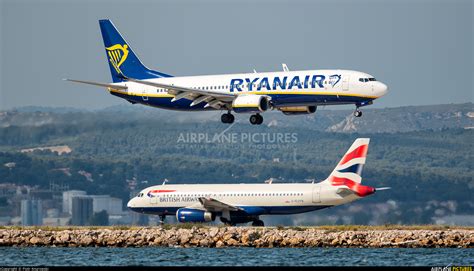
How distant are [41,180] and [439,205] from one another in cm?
4509

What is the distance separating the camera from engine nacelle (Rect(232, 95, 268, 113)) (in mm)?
83812

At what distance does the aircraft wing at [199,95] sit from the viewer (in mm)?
86625

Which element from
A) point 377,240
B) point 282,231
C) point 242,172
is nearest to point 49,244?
point 282,231

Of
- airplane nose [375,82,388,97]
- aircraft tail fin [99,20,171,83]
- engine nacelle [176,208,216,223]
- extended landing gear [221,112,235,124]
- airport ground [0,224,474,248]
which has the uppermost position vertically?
aircraft tail fin [99,20,171,83]

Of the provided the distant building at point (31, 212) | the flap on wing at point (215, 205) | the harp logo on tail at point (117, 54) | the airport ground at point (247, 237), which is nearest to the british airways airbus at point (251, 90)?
the harp logo on tail at point (117, 54)

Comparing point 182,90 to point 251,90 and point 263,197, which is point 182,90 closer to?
point 251,90

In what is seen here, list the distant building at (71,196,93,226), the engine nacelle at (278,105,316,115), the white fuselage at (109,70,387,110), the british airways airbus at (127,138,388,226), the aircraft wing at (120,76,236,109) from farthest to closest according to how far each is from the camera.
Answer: the distant building at (71,196,93,226) → the aircraft wing at (120,76,236,109) → the engine nacelle at (278,105,316,115) → the british airways airbus at (127,138,388,226) → the white fuselage at (109,70,387,110)

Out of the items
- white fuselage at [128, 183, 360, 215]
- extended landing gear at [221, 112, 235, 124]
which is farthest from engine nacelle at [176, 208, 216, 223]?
extended landing gear at [221, 112, 235, 124]

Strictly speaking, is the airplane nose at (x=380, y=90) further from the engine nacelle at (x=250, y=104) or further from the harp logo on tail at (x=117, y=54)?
the harp logo on tail at (x=117, y=54)

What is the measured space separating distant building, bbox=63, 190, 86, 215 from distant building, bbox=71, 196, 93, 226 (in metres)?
1.40

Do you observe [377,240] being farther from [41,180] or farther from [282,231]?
[41,180]

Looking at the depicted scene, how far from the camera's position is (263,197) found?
279 ft

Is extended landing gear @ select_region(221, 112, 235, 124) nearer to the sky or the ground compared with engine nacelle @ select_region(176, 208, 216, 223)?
nearer to the sky

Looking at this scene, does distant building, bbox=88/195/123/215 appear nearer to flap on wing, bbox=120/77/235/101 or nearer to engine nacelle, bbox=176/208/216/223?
flap on wing, bbox=120/77/235/101
